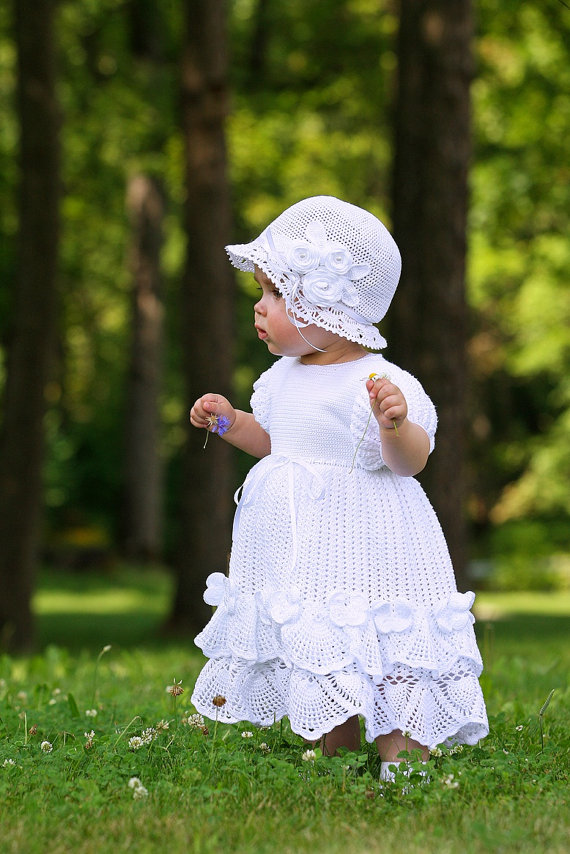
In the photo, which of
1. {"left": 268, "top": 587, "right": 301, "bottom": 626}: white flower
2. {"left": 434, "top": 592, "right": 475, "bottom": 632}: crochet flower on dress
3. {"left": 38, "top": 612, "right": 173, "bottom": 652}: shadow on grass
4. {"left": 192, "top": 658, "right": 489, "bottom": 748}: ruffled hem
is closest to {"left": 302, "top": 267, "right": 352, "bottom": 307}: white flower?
Result: {"left": 268, "top": 587, "right": 301, "bottom": 626}: white flower

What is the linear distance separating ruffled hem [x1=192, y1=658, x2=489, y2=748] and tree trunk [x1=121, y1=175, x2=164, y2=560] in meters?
19.3

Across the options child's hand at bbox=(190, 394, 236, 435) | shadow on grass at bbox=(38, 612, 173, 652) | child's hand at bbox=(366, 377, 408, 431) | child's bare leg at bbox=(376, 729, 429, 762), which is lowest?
shadow on grass at bbox=(38, 612, 173, 652)

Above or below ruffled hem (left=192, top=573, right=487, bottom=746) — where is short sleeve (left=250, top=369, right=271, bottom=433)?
above

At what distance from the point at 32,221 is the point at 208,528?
3.82 m

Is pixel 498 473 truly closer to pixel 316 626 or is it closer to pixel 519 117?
pixel 519 117

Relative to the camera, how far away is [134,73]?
A: 1822 centimetres

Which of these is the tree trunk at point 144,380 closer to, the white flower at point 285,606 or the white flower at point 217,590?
the white flower at point 217,590

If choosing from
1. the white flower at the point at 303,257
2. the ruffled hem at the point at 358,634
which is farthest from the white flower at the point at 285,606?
the white flower at the point at 303,257

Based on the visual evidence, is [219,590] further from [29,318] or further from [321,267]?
[29,318]

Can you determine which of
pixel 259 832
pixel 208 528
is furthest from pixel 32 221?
pixel 259 832

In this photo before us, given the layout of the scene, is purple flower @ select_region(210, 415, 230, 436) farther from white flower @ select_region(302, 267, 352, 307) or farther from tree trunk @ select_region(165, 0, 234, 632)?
tree trunk @ select_region(165, 0, 234, 632)

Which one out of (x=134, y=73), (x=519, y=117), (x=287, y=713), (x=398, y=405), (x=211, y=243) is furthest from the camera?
(x=134, y=73)

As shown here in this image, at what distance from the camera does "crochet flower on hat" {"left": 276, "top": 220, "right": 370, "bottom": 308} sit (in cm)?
383

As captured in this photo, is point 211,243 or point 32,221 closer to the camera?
point 32,221
